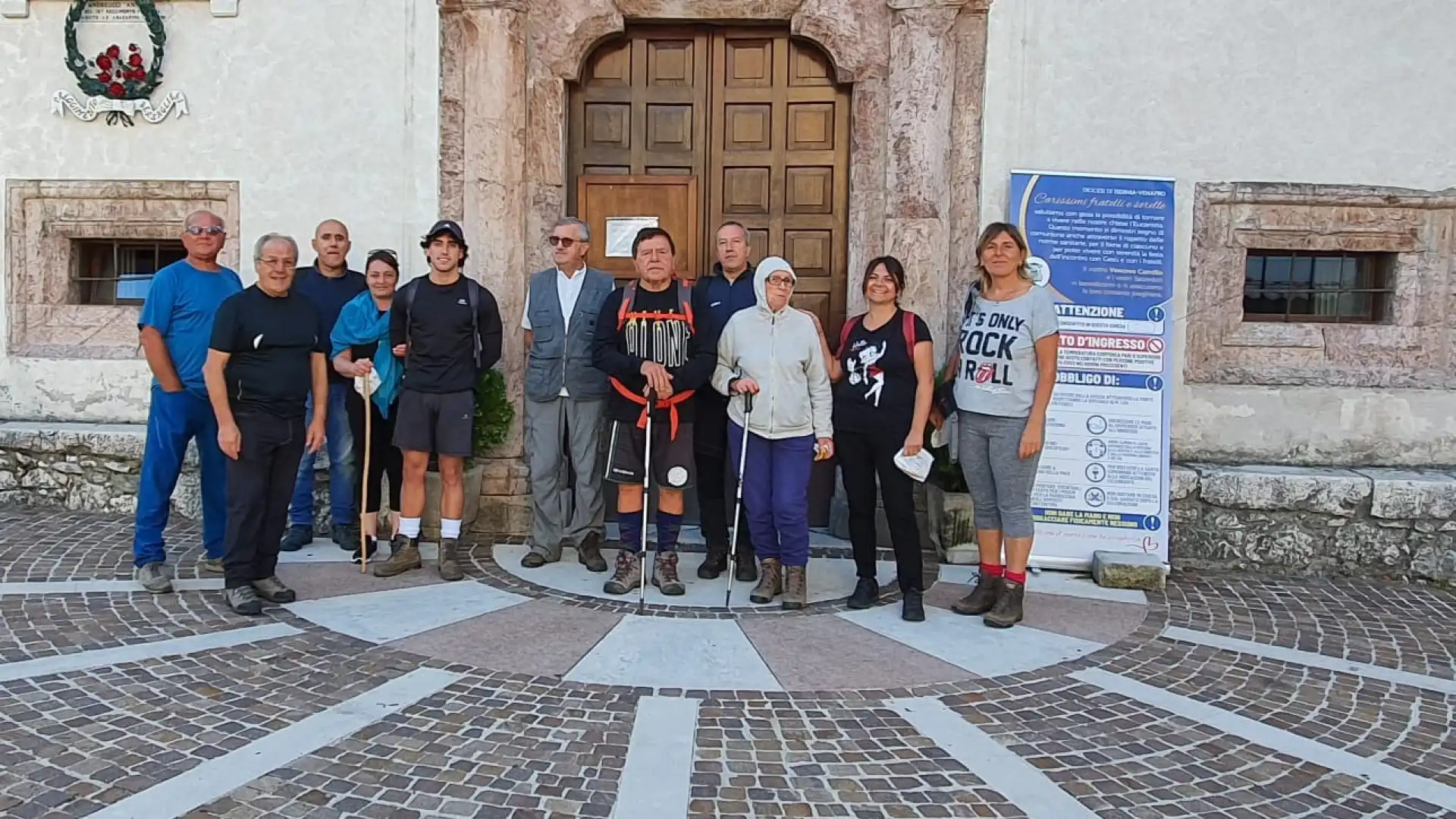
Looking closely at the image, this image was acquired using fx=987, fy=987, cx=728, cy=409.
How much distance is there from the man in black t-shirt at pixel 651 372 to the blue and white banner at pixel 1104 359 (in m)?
2.24

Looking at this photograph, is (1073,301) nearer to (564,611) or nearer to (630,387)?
(630,387)

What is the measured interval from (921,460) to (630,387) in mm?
1469

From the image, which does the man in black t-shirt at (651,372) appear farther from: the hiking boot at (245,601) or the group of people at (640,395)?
the hiking boot at (245,601)

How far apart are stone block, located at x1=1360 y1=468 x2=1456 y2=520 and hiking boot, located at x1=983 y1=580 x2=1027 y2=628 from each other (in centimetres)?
275

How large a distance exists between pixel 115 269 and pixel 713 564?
16.5 feet

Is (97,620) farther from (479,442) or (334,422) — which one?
(479,442)

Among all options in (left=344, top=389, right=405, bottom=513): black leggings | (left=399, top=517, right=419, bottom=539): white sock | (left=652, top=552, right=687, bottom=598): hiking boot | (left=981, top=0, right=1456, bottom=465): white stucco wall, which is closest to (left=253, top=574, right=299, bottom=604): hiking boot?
(left=399, top=517, right=419, bottom=539): white sock

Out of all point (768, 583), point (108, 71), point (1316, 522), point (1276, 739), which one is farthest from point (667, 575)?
point (108, 71)

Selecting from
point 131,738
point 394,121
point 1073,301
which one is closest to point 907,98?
point 1073,301

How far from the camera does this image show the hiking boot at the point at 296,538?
5750 mm

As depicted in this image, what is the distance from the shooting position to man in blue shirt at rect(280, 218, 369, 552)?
18.7ft

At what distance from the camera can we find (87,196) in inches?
267

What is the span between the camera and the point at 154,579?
4.87 m

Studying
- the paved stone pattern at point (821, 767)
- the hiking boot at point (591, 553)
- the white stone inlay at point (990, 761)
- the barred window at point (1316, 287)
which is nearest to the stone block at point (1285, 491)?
the barred window at point (1316, 287)
